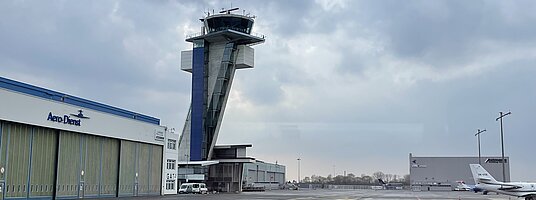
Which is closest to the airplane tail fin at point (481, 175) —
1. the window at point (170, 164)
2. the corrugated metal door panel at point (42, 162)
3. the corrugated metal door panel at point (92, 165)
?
the window at point (170, 164)

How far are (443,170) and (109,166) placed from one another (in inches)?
4318

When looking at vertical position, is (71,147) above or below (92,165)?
above

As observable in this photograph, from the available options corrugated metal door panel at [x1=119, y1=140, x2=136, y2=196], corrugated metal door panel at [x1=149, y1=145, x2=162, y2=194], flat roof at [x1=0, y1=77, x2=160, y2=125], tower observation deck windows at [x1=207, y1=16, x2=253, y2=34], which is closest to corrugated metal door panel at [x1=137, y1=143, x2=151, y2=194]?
corrugated metal door panel at [x1=149, y1=145, x2=162, y2=194]

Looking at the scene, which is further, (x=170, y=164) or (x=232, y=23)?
(x=232, y=23)

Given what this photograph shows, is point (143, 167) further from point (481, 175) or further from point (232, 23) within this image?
point (232, 23)

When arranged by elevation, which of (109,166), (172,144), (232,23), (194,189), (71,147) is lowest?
(194,189)

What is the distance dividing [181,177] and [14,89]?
53.5 metres

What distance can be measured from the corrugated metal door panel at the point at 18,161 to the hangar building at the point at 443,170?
114 meters

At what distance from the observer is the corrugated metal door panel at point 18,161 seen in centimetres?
3756

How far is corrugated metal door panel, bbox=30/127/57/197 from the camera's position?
40281 millimetres

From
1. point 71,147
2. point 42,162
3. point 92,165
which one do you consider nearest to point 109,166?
point 92,165

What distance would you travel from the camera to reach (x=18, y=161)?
38375 millimetres

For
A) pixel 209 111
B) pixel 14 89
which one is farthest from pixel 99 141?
pixel 209 111

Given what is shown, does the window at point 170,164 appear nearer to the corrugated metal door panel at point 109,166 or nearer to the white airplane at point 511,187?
the corrugated metal door panel at point 109,166
